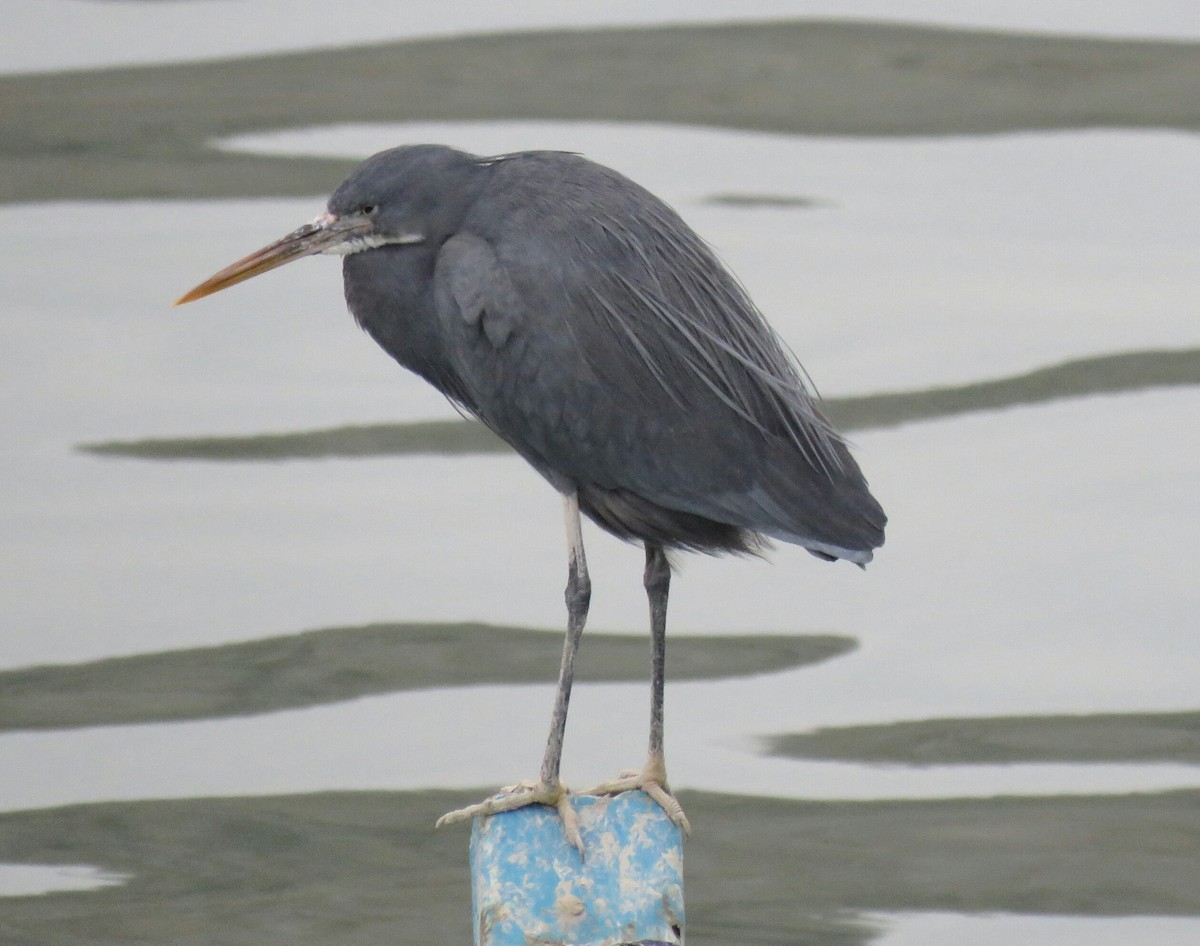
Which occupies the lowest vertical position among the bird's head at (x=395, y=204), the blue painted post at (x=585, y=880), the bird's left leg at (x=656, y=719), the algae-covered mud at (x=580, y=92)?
the blue painted post at (x=585, y=880)

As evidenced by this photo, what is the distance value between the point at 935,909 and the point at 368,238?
2.07 m

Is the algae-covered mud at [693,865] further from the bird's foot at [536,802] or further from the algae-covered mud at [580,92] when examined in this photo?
the algae-covered mud at [580,92]

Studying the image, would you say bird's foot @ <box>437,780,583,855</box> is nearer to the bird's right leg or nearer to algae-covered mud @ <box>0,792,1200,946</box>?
the bird's right leg

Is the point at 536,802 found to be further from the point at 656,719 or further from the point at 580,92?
the point at 580,92

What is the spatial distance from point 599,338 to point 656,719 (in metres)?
0.53

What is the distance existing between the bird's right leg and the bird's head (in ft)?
1.39

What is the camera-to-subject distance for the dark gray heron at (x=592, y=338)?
9.50 ft

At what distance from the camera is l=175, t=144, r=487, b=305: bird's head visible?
2932 millimetres

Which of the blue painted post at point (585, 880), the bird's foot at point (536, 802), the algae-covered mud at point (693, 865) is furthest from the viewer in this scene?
the algae-covered mud at point (693, 865)

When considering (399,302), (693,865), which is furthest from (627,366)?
(693,865)

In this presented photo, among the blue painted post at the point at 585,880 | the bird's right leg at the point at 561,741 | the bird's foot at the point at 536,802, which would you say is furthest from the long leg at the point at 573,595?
the blue painted post at the point at 585,880

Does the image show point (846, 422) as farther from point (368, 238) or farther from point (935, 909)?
point (368, 238)

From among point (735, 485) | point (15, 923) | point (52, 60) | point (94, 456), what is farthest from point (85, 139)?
point (735, 485)

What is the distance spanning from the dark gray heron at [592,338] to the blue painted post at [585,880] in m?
0.14
